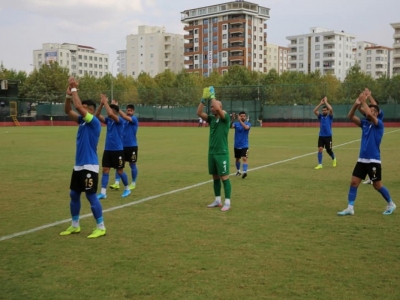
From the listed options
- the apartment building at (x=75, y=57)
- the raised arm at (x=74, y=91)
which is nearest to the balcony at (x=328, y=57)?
the apartment building at (x=75, y=57)

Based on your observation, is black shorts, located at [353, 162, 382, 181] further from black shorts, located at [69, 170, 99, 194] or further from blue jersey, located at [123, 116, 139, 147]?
blue jersey, located at [123, 116, 139, 147]

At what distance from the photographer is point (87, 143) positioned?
7762 mm

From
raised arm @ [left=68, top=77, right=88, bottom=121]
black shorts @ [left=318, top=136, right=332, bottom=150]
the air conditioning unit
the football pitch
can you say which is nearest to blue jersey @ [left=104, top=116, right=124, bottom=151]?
the football pitch

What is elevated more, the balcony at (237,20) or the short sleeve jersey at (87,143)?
the balcony at (237,20)

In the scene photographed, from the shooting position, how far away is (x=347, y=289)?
17.7 feet

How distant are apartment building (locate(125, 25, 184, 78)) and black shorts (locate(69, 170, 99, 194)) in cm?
14241

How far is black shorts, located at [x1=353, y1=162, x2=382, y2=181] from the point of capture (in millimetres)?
9023

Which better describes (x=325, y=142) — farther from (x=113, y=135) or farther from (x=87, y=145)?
(x=87, y=145)

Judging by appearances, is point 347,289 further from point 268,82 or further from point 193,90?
point 268,82

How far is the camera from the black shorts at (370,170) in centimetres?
902

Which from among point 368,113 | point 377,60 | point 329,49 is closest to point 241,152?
point 368,113

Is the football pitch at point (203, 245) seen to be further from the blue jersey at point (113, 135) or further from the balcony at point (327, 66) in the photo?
the balcony at point (327, 66)

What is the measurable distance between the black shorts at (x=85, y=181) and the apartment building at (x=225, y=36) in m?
123

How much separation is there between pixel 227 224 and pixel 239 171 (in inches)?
271
